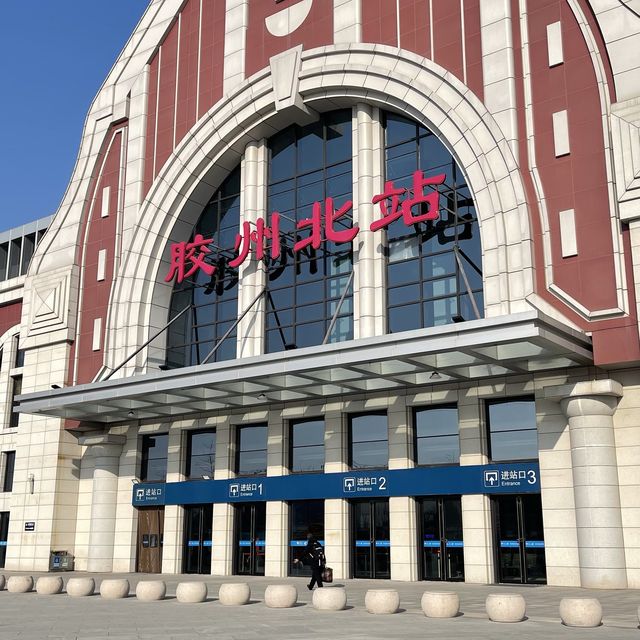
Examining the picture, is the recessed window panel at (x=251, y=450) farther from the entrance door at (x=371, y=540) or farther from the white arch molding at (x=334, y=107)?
the white arch molding at (x=334, y=107)

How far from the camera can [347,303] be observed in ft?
111

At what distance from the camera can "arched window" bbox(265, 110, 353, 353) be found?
34.4 m

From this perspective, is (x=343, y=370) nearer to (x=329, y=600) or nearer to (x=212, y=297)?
(x=329, y=600)

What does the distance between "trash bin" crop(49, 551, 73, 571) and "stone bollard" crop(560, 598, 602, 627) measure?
27467 mm

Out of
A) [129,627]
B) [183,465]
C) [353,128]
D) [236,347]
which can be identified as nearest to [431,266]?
[353,128]

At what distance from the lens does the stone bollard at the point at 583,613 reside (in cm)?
1658

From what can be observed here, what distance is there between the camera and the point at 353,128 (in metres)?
35.1

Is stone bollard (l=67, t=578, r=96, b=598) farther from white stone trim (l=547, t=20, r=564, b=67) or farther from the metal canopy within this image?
white stone trim (l=547, t=20, r=564, b=67)

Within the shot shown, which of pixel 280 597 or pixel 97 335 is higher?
pixel 97 335

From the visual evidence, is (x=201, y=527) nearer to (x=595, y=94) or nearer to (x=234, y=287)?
(x=234, y=287)

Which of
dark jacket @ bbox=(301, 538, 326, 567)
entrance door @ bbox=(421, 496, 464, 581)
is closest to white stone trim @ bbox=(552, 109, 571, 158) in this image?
entrance door @ bbox=(421, 496, 464, 581)

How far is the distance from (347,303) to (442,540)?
10.0 m

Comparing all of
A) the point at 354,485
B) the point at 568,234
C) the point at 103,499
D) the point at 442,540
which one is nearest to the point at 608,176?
the point at 568,234

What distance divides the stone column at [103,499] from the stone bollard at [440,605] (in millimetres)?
23144
